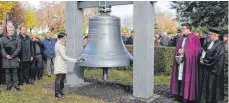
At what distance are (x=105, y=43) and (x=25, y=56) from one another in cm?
303

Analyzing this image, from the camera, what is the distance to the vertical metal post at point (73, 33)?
8164mm

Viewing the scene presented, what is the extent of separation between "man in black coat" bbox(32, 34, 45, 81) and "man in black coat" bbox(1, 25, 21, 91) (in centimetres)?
151

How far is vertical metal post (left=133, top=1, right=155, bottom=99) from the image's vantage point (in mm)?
6805

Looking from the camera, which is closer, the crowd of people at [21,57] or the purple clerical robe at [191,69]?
the purple clerical robe at [191,69]

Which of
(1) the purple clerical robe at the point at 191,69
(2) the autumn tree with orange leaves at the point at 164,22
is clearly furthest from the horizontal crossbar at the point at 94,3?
(2) the autumn tree with orange leaves at the point at 164,22

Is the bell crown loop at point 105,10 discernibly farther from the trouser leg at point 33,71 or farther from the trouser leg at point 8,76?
the trouser leg at point 33,71

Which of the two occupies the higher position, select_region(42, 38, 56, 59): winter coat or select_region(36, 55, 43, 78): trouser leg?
select_region(42, 38, 56, 59): winter coat

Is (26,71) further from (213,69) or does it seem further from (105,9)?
(213,69)

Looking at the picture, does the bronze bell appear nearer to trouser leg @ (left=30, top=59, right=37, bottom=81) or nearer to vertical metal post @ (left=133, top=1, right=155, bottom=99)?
vertical metal post @ (left=133, top=1, right=155, bottom=99)

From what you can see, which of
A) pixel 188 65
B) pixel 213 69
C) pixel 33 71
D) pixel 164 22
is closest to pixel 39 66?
pixel 33 71

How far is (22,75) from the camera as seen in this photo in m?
9.12

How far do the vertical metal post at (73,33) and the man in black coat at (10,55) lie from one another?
4.43 ft

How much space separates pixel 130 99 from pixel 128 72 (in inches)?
195

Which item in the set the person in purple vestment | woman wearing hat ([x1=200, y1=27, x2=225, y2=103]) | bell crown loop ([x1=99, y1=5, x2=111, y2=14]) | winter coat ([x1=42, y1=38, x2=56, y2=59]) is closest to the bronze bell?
bell crown loop ([x1=99, y1=5, x2=111, y2=14])
